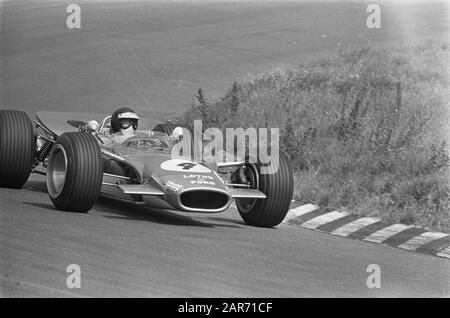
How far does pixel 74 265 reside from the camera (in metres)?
7.28

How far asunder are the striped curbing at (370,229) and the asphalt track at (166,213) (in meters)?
0.40

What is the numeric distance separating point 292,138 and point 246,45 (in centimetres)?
847

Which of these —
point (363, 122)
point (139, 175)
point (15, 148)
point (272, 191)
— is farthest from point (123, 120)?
point (363, 122)

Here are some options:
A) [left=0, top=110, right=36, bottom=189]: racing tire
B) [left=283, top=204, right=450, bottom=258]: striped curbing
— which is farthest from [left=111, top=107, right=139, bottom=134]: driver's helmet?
[left=283, top=204, right=450, bottom=258]: striped curbing

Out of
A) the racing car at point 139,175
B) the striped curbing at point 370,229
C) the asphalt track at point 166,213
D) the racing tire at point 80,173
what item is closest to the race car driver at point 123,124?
the racing car at point 139,175

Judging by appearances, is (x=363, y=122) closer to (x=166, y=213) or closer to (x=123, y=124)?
(x=123, y=124)

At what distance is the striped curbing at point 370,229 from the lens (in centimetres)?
1017

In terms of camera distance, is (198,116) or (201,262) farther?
(198,116)

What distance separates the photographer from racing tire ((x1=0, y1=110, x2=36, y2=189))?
11344 mm

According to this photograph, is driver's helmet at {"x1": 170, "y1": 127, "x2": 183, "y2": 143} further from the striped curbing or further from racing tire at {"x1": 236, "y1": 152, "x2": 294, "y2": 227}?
the striped curbing

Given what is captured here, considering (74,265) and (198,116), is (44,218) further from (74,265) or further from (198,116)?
(198,116)
